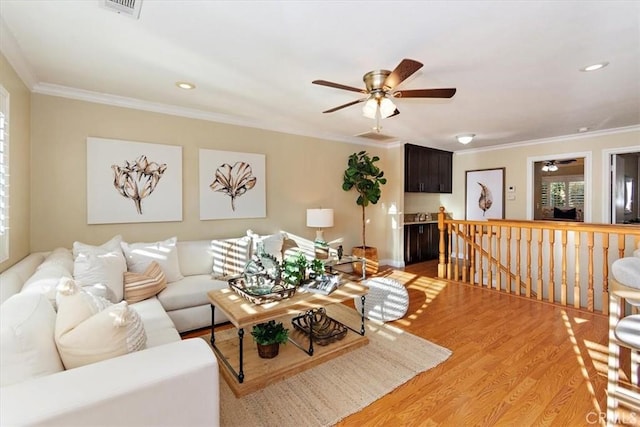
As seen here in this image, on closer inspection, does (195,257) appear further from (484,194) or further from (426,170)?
(484,194)

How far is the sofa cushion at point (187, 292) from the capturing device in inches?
107

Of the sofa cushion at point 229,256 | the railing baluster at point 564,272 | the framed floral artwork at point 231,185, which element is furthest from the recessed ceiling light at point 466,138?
the sofa cushion at point 229,256

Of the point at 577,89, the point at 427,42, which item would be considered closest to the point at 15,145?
the point at 427,42

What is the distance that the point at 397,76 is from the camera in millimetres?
2162

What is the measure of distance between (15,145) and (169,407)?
264cm

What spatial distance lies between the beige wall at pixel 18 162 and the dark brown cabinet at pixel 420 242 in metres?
5.38

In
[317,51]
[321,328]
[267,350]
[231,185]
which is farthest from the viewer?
[231,185]

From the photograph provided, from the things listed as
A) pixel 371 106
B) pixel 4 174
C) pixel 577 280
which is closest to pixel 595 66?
pixel 371 106

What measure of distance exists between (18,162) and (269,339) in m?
2.59

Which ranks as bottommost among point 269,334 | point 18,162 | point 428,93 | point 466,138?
point 269,334

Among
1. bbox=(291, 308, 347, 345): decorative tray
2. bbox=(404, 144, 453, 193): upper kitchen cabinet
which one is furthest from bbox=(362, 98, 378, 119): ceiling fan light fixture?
bbox=(404, 144, 453, 193): upper kitchen cabinet

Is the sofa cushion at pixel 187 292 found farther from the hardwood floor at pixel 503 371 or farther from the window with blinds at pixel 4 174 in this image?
the hardwood floor at pixel 503 371

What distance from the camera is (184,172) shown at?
3641 mm

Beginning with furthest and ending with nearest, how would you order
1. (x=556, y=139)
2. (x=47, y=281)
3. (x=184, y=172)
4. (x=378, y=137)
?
(x=378, y=137) < (x=556, y=139) < (x=184, y=172) < (x=47, y=281)
